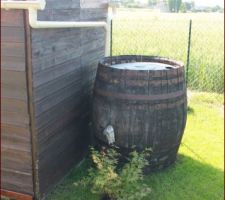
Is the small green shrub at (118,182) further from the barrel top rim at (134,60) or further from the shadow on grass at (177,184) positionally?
the barrel top rim at (134,60)

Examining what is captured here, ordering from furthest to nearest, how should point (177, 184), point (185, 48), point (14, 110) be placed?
point (185, 48) → point (177, 184) → point (14, 110)

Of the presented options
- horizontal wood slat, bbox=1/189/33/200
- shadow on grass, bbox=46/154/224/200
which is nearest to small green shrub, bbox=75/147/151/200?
shadow on grass, bbox=46/154/224/200

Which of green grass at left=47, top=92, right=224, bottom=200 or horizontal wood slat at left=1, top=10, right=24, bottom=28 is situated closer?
horizontal wood slat at left=1, top=10, right=24, bottom=28

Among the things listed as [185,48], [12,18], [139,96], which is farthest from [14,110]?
[185,48]

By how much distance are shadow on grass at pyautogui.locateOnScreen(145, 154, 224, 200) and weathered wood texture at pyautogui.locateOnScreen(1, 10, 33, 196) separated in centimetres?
127

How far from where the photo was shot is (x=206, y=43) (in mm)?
9039

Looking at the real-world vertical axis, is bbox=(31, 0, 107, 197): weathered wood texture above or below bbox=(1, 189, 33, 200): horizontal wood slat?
above

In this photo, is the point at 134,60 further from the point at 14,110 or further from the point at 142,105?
the point at 14,110

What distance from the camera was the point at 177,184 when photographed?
385 cm

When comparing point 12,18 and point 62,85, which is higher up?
point 12,18

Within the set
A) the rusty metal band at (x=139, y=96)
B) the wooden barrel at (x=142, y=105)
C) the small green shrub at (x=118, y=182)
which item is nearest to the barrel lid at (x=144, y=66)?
the wooden barrel at (x=142, y=105)

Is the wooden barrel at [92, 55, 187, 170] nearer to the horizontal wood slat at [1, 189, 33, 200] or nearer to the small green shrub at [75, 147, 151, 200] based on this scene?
the small green shrub at [75, 147, 151, 200]

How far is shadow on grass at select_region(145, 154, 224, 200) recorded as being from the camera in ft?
12.0

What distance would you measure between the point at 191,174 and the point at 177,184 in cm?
31
